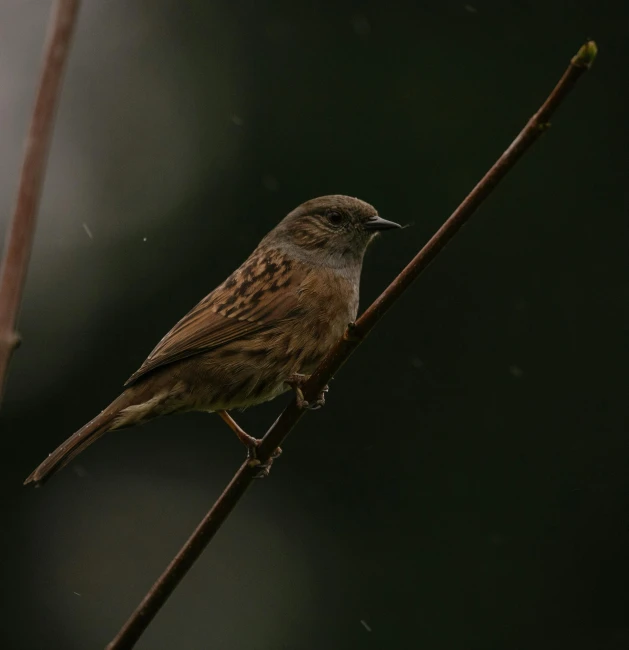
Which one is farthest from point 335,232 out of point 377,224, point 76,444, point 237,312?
point 76,444

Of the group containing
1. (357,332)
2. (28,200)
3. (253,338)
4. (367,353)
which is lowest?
(367,353)

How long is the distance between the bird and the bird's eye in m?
0.06

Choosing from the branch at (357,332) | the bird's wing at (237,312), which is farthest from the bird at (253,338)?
the branch at (357,332)

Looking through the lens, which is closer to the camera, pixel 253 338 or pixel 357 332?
pixel 357 332

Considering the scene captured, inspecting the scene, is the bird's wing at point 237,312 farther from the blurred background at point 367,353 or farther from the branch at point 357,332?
the blurred background at point 367,353

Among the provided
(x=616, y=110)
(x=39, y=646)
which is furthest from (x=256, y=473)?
(x=39, y=646)

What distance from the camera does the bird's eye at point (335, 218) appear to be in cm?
473

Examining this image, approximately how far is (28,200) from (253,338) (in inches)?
101

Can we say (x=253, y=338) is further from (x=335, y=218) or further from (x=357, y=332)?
(x=357, y=332)

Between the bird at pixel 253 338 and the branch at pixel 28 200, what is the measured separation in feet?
6.92

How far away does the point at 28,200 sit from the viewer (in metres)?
1.71

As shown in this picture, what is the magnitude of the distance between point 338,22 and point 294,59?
0.60 metres

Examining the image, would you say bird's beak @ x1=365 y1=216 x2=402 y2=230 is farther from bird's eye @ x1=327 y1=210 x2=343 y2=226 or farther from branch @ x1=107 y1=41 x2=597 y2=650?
branch @ x1=107 y1=41 x2=597 y2=650

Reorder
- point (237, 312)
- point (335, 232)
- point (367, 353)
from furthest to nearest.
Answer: point (367, 353) < point (335, 232) < point (237, 312)
